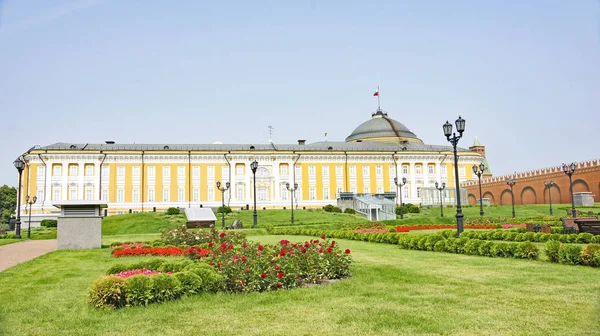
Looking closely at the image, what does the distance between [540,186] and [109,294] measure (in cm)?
4993

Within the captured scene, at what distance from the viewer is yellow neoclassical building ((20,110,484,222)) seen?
2061 inches

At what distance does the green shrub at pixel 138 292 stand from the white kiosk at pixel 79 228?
9715 mm

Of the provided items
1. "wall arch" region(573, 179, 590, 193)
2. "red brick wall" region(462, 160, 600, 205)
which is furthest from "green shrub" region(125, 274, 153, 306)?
"wall arch" region(573, 179, 590, 193)

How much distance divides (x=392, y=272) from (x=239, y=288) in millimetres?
3052

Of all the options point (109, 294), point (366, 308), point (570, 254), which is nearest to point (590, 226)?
point (570, 254)

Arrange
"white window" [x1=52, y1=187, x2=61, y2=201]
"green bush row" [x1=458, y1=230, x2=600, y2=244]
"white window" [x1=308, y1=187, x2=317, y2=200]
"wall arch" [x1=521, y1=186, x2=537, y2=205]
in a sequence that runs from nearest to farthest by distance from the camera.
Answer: "green bush row" [x1=458, y1=230, x2=600, y2=244], "wall arch" [x1=521, y1=186, x2=537, y2=205], "white window" [x1=52, y1=187, x2=61, y2=201], "white window" [x1=308, y1=187, x2=317, y2=200]

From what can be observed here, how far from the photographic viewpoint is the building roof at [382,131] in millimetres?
65750

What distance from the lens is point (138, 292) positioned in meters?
6.66

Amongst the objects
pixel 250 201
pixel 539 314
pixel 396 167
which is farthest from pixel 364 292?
pixel 396 167

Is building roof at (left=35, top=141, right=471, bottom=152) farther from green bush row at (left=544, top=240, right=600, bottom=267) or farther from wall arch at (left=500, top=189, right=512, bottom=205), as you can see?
green bush row at (left=544, top=240, right=600, bottom=267)

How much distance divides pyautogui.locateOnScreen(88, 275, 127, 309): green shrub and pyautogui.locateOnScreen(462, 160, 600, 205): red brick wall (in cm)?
4450

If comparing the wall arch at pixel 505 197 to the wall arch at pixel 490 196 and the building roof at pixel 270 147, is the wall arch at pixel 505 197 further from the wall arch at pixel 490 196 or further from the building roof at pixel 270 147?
the building roof at pixel 270 147

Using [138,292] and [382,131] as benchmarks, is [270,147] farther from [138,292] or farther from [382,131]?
[138,292]

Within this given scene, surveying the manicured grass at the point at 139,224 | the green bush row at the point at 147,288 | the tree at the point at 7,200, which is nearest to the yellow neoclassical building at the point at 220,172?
the manicured grass at the point at 139,224
